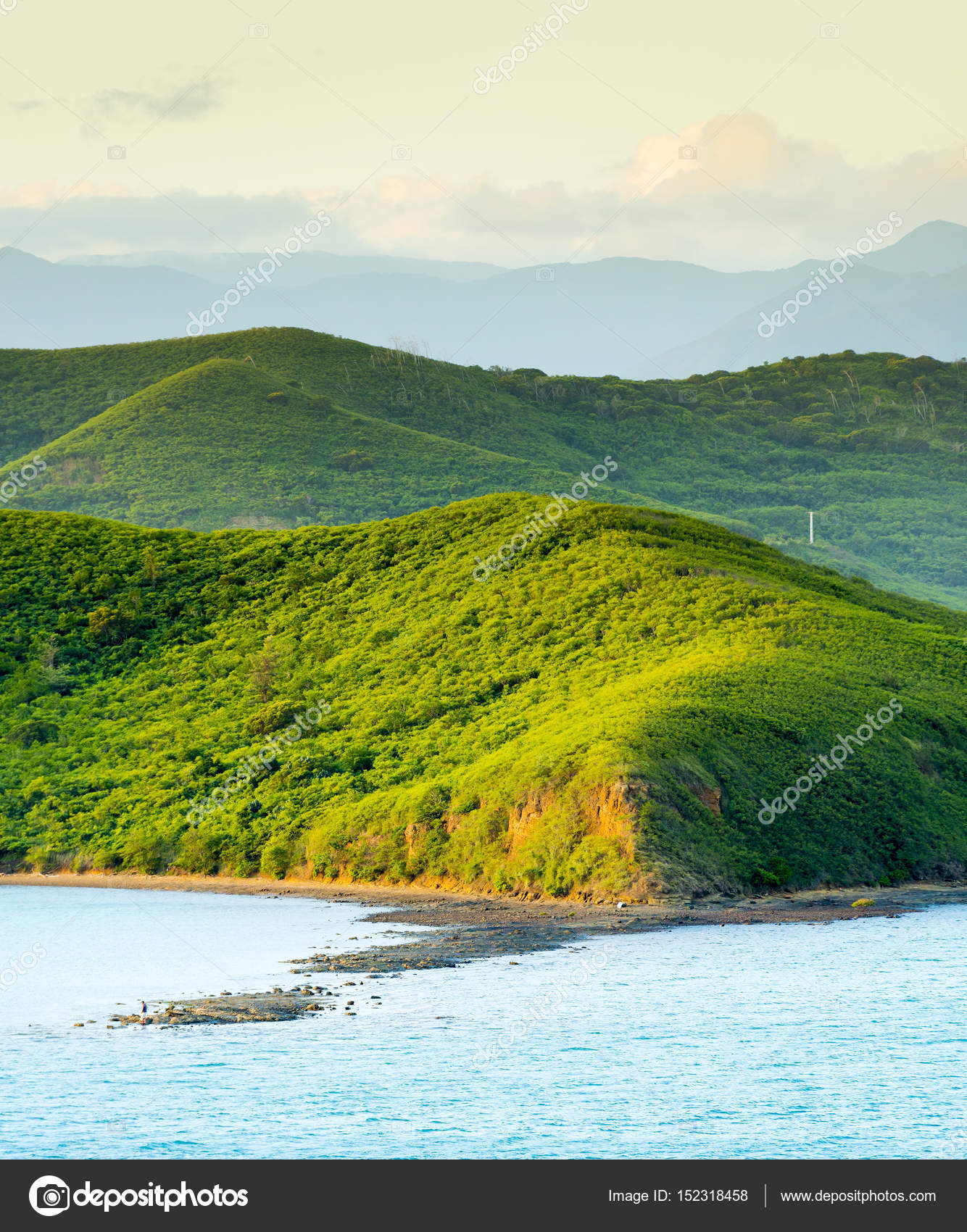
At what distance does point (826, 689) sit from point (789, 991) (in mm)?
26729

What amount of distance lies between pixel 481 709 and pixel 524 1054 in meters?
34.9

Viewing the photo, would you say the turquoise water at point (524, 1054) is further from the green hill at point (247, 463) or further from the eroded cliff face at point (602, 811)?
the green hill at point (247, 463)

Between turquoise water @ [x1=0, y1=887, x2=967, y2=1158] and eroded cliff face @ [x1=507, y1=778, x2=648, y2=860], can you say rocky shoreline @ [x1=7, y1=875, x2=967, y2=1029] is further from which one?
eroded cliff face @ [x1=507, y1=778, x2=648, y2=860]
